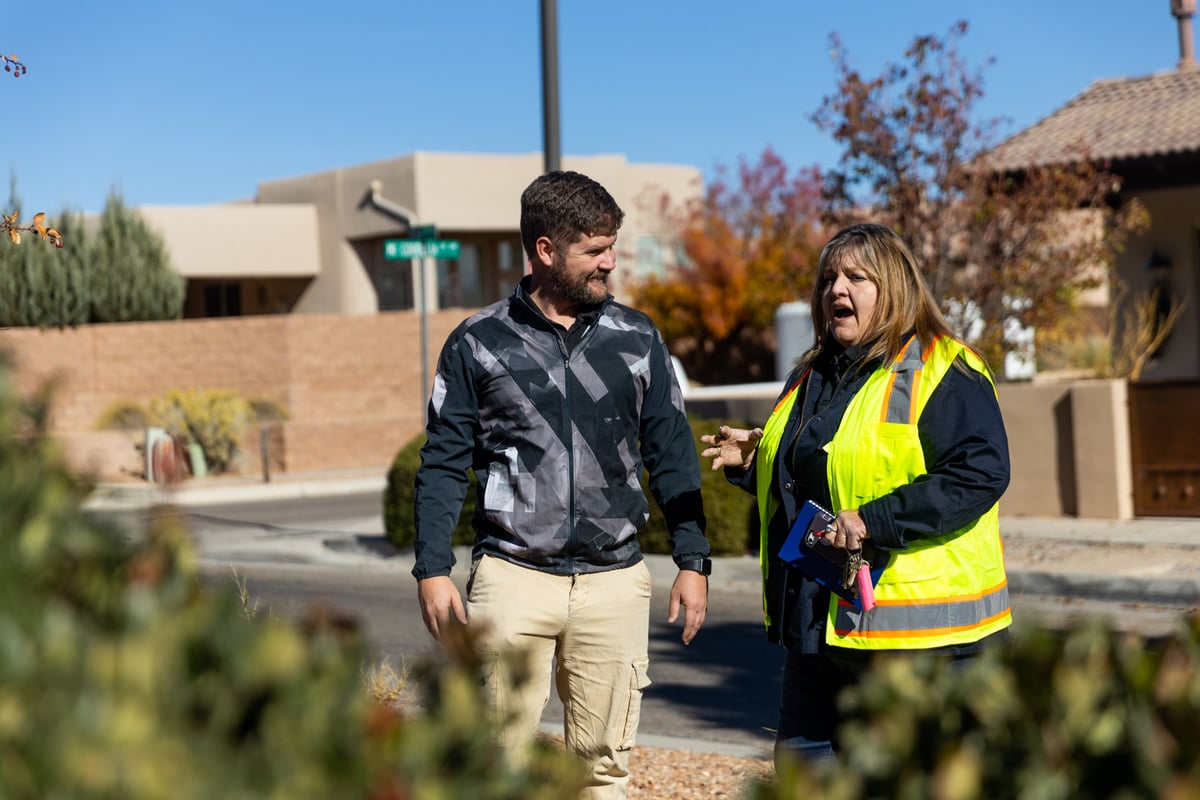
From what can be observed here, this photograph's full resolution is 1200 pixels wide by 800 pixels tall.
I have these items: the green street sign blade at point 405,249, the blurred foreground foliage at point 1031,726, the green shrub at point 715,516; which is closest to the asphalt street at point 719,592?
the green shrub at point 715,516

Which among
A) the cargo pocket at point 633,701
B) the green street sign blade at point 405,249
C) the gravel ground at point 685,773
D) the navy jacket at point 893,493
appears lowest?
the gravel ground at point 685,773

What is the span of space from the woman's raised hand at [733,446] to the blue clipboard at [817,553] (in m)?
0.50

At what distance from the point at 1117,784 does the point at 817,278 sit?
7.37 ft

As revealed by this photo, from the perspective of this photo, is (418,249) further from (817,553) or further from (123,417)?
(123,417)

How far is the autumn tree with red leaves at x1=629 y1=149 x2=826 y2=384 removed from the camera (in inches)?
1213

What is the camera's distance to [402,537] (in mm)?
12258

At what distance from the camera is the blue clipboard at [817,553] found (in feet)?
11.5

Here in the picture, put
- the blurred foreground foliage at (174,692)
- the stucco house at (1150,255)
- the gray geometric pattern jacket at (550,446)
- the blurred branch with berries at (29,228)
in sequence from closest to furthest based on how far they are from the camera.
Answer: the blurred foreground foliage at (174,692) < the gray geometric pattern jacket at (550,446) < the blurred branch with berries at (29,228) < the stucco house at (1150,255)

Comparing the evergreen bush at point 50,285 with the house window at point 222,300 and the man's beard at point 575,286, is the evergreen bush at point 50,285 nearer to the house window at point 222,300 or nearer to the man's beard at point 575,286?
the house window at point 222,300

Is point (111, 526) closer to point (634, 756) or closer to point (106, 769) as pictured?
point (106, 769)

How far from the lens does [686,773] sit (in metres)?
5.54

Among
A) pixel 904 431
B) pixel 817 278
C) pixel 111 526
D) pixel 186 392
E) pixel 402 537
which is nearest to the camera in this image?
pixel 111 526

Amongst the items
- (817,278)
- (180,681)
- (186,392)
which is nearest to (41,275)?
(186,392)

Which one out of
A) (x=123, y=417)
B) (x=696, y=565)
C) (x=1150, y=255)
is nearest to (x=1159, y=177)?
(x=1150, y=255)
